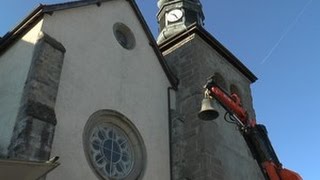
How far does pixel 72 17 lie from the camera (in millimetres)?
12375

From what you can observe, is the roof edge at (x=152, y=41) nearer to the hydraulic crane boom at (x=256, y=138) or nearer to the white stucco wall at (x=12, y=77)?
the white stucco wall at (x=12, y=77)

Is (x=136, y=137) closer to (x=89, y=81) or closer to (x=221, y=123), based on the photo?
(x=89, y=81)

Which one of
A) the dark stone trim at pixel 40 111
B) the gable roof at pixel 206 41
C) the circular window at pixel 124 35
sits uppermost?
the gable roof at pixel 206 41

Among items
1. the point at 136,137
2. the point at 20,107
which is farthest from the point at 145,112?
the point at 20,107

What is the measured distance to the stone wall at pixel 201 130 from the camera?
1328cm

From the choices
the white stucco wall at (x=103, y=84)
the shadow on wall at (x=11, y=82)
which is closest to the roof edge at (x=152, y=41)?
the white stucco wall at (x=103, y=84)

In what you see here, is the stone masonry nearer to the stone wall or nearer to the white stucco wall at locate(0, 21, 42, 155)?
the white stucco wall at locate(0, 21, 42, 155)

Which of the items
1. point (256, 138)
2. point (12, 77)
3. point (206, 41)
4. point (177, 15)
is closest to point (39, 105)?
point (12, 77)

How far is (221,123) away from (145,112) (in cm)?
298

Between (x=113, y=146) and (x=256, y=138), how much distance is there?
4.18 meters

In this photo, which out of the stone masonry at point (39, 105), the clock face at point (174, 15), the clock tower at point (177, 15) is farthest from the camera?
the clock face at point (174, 15)

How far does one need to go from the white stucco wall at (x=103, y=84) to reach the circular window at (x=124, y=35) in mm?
147

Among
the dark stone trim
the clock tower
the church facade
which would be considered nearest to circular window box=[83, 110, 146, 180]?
the church facade

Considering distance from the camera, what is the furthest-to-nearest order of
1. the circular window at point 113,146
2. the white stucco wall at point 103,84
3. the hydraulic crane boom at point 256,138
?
the circular window at point 113,146 → the white stucco wall at point 103,84 → the hydraulic crane boom at point 256,138
